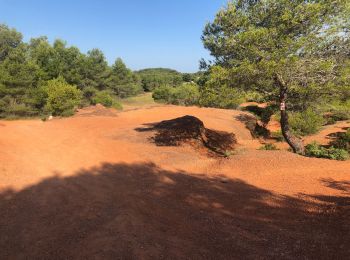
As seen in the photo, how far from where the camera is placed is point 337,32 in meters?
10.6

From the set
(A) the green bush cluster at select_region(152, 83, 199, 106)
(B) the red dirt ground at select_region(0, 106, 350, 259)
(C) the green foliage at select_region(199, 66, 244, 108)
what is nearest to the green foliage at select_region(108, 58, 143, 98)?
(A) the green bush cluster at select_region(152, 83, 199, 106)

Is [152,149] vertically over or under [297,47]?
under

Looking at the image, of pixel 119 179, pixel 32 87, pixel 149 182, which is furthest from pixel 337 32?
pixel 32 87

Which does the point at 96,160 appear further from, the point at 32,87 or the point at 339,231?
the point at 32,87

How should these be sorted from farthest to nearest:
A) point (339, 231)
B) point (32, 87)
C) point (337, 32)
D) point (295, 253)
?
point (32, 87)
point (337, 32)
point (339, 231)
point (295, 253)

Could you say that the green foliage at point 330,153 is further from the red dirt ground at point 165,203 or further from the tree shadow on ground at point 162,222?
the tree shadow on ground at point 162,222

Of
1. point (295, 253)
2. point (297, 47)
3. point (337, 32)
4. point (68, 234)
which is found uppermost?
point (337, 32)

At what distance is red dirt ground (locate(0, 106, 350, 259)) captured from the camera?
5527 mm

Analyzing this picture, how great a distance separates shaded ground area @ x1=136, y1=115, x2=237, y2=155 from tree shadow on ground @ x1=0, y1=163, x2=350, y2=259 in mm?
5538

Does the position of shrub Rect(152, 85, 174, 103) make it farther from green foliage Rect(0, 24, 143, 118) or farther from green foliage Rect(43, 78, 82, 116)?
green foliage Rect(43, 78, 82, 116)

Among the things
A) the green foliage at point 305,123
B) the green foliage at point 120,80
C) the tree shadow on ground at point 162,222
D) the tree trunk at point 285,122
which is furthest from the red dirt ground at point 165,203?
the green foliage at point 120,80

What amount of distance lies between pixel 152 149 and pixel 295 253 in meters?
9.36

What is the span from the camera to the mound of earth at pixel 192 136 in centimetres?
1532

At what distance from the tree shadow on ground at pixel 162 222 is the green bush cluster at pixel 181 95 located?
106 feet
